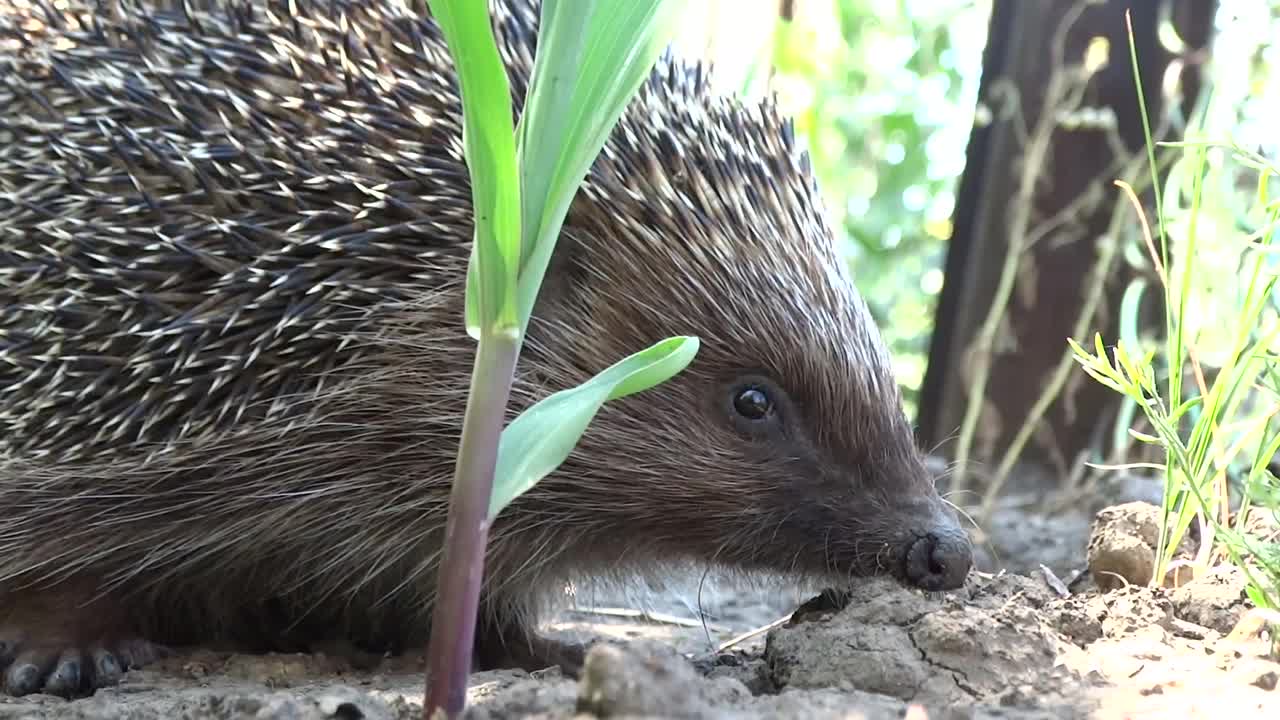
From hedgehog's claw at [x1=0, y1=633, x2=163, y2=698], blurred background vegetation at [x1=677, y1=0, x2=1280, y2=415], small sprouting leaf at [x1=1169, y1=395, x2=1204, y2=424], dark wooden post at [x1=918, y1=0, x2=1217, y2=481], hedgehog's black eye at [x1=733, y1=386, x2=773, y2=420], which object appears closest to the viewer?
small sprouting leaf at [x1=1169, y1=395, x2=1204, y2=424]

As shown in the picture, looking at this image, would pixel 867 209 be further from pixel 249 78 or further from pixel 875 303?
pixel 249 78

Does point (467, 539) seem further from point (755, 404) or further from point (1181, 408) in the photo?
point (1181, 408)

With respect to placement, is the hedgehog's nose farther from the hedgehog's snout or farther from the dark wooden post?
the dark wooden post

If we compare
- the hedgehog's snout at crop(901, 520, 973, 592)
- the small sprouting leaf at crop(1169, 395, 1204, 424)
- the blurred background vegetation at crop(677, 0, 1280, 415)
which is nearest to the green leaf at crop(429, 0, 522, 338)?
the hedgehog's snout at crop(901, 520, 973, 592)

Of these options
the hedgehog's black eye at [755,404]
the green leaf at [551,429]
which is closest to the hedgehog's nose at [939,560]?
the hedgehog's black eye at [755,404]

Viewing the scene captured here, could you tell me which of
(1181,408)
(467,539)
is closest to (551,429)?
(467,539)

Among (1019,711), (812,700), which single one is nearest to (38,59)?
(812,700)
